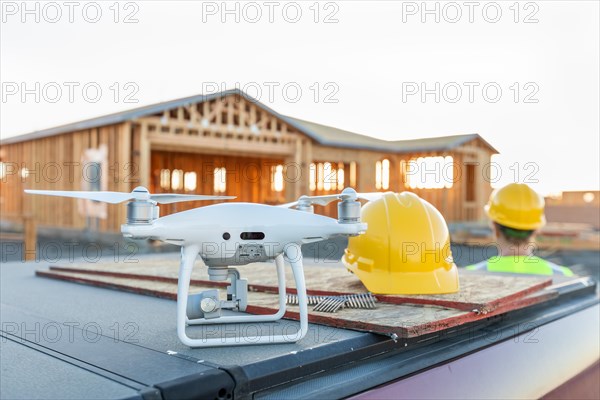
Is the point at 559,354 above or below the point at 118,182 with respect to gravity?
below

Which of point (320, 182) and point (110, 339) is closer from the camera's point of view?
point (110, 339)

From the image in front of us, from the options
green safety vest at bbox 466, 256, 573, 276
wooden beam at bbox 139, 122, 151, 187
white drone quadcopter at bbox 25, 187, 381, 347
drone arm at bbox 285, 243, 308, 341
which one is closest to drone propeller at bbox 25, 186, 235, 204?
white drone quadcopter at bbox 25, 187, 381, 347

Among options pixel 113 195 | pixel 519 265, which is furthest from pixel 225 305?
pixel 519 265

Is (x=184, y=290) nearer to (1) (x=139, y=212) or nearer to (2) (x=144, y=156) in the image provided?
(1) (x=139, y=212)

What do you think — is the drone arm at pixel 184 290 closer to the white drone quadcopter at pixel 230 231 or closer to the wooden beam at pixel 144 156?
the white drone quadcopter at pixel 230 231

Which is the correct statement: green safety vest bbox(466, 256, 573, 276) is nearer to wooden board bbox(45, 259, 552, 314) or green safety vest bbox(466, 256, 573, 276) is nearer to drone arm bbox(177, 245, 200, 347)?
wooden board bbox(45, 259, 552, 314)

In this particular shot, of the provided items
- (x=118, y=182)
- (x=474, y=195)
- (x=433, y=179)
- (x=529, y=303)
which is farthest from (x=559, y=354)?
(x=474, y=195)

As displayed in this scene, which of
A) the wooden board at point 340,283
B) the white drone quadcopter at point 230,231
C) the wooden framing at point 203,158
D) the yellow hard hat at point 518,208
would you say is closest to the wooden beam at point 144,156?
the wooden framing at point 203,158

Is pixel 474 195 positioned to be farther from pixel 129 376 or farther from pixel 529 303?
pixel 129 376

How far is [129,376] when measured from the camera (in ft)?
3.96

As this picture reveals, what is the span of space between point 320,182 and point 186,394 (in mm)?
16586

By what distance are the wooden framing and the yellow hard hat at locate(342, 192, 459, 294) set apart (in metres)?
10.3

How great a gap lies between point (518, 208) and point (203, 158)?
14.8 m

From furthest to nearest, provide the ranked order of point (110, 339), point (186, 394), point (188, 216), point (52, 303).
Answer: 1. point (52, 303)
2. point (110, 339)
3. point (188, 216)
4. point (186, 394)
